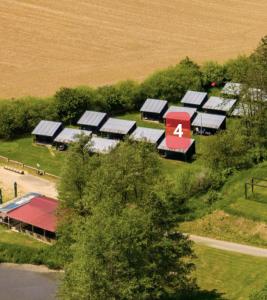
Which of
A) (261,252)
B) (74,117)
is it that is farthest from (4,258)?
(74,117)

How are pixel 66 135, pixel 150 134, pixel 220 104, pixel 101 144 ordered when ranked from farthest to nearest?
pixel 220 104, pixel 66 135, pixel 150 134, pixel 101 144

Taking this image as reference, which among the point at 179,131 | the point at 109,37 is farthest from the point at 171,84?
the point at 109,37

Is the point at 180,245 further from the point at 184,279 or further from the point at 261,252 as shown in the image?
the point at 261,252

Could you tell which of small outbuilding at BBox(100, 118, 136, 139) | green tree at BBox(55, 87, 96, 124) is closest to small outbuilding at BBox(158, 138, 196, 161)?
small outbuilding at BBox(100, 118, 136, 139)

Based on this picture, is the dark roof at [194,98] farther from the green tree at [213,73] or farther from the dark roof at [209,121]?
the green tree at [213,73]

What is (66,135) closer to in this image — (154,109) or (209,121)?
(154,109)

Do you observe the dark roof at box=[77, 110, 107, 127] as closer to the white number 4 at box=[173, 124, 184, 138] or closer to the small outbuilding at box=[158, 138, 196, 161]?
the white number 4 at box=[173, 124, 184, 138]

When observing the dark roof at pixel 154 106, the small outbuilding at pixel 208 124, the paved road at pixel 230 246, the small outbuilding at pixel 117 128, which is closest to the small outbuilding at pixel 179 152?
the small outbuilding at pixel 208 124
